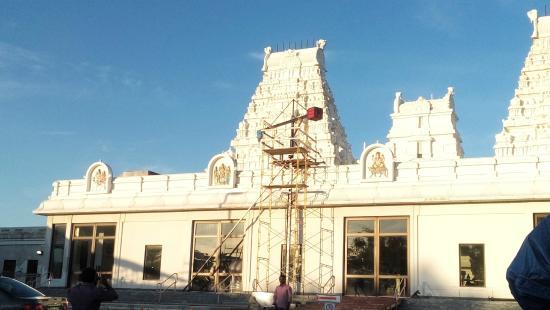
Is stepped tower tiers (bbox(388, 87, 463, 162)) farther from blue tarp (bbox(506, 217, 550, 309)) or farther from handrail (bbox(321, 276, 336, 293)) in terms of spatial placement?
blue tarp (bbox(506, 217, 550, 309))

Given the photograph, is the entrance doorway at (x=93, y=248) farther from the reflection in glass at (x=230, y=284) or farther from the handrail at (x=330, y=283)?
the handrail at (x=330, y=283)

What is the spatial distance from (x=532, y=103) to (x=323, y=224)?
3794 centimetres

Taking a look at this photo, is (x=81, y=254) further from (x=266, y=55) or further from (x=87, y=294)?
(x=266, y=55)

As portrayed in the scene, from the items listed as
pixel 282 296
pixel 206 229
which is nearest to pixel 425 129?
pixel 206 229

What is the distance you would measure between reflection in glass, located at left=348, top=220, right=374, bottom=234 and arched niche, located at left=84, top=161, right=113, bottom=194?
1102 cm

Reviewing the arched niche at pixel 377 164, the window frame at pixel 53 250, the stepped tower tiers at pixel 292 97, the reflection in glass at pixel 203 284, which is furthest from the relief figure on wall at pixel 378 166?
the stepped tower tiers at pixel 292 97

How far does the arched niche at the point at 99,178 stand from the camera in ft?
97.0

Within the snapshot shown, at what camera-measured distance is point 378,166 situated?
81.2 feet

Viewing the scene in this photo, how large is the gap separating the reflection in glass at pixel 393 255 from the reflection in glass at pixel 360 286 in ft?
2.10

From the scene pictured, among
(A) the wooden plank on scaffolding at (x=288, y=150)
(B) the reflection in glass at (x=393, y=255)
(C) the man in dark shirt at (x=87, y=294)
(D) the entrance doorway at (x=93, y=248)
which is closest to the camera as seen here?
(C) the man in dark shirt at (x=87, y=294)

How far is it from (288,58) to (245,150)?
9.65m

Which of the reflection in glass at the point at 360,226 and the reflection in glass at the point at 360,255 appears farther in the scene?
the reflection in glass at the point at 360,226

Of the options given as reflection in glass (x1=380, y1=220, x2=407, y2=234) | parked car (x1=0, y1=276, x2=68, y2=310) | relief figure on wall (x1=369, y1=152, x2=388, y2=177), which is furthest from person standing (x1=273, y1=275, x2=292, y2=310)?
relief figure on wall (x1=369, y1=152, x2=388, y2=177)

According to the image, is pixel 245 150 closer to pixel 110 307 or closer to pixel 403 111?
pixel 403 111
